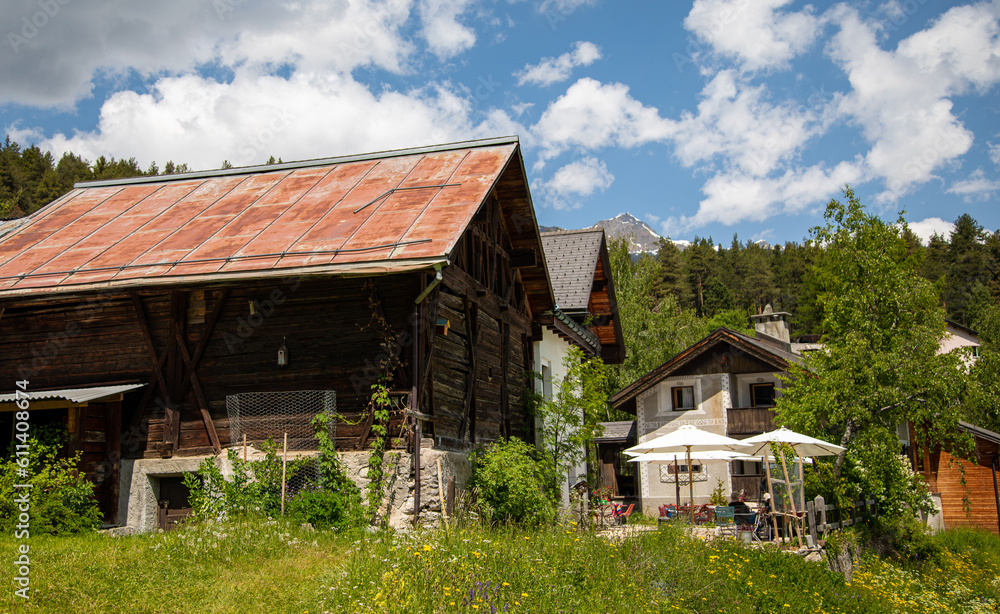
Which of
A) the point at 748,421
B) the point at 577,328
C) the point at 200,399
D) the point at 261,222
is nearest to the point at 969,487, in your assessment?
the point at 748,421

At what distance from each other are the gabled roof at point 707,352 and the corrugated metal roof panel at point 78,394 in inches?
825

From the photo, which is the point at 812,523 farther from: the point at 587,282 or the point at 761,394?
the point at 761,394

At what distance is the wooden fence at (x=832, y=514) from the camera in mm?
14914

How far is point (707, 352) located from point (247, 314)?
831 inches

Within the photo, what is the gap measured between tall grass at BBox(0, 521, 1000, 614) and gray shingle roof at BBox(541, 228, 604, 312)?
9.16 m

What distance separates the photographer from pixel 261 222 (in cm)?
1248

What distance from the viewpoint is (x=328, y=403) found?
438 inches

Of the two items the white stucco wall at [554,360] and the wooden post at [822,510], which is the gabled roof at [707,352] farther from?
the wooden post at [822,510]

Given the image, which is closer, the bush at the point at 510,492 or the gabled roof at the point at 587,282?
the bush at the point at 510,492

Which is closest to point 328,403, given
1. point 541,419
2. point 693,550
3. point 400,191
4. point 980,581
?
point 400,191

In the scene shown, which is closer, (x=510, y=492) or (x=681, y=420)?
(x=510, y=492)

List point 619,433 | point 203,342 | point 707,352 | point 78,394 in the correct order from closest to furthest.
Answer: point 78,394 → point 203,342 → point 707,352 → point 619,433

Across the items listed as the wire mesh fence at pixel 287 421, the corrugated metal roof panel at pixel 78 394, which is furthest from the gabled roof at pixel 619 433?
the corrugated metal roof panel at pixel 78 394

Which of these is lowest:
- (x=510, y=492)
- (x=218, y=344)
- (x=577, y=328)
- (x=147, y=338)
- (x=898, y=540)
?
(x=898, y=540)
